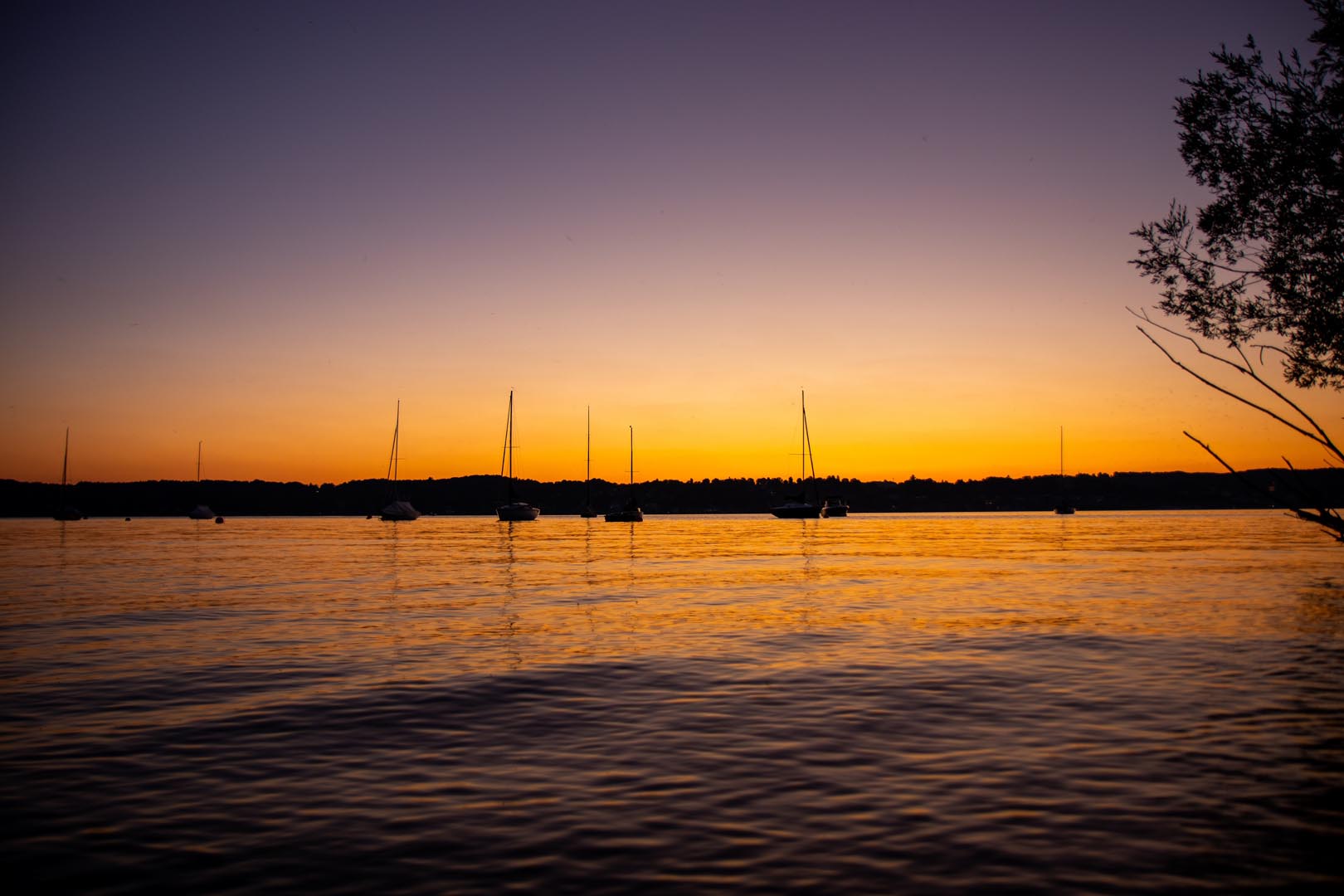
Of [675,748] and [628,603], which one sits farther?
[628,603]

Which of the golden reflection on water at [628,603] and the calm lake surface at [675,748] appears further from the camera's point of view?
the golden reflection on water at [628,603]

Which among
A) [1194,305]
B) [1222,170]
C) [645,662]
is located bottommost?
[645,662]

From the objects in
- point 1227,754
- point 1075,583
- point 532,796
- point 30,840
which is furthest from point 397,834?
point 1075,583

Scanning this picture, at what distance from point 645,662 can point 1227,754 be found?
41.2 ft

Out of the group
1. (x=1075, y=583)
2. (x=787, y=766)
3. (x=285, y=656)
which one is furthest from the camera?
(x=1075, y=583)

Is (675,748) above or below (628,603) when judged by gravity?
above

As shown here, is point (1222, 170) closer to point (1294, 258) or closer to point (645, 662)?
point (1294, 258)

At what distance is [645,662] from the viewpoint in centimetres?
2217

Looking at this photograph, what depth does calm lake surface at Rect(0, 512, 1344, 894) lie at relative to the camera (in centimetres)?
888

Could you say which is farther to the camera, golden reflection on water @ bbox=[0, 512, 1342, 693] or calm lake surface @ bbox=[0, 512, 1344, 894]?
golden reflection on water @ bbox=[0, 512, 1342, 693]

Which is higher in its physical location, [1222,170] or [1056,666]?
[1222,170]

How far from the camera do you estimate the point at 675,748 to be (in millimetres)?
13711

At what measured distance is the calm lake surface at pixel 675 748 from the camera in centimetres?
888

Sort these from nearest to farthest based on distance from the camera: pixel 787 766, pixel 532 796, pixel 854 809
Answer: pixel 854 809 → pixel 532 796 → pixel 787 766
